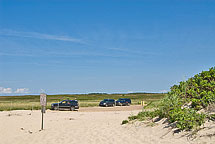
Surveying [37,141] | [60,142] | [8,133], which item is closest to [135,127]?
[60,142]

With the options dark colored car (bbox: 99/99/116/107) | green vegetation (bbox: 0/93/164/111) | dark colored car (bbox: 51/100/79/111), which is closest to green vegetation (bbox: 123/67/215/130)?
green vegetation (bbox: 0/93/164/111)

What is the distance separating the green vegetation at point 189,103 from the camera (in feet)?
32.4

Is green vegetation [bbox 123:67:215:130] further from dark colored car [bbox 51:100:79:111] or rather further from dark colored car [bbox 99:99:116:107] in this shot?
dark colored car [bbox 99:99:116:107]

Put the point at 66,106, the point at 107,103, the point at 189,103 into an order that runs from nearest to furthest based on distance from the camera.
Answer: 1. the point at 189,103
2. the point at 66,106
3. the point at 107,103

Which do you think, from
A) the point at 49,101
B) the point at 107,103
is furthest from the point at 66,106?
the point at 49,101

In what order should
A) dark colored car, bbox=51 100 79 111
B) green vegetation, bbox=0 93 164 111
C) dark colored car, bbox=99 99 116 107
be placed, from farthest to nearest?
dark colored car, bbox=99 99 116 107
green vegetation, bbox=0 93 164 111
dark colored car, bbox=51 100 79 111

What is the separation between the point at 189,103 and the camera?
12.6m

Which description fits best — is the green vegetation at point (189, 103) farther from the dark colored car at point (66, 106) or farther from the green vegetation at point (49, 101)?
the dark colored car at point (66, 106)

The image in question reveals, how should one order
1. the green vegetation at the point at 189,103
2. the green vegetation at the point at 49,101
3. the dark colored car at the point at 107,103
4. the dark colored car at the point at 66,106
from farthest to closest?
1. the dark colored car at the point at 107,103
2. the green vegetation at the point at 49,101
3. the dark colored car at the point at 66,106
4. the green vegetation at the point at 189,103

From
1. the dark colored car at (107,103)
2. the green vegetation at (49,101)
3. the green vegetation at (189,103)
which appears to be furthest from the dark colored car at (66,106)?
the green vegetation at (189,103)

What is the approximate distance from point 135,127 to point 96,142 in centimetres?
277

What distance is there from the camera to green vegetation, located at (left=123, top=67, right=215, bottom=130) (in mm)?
9867

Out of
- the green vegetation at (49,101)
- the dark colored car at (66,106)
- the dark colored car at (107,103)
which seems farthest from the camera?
the dark colored car at (107,103)

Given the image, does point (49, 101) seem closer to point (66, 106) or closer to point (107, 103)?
point (107, 103)
